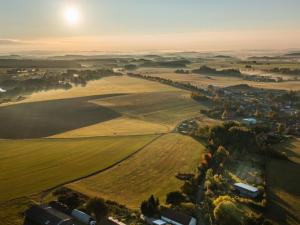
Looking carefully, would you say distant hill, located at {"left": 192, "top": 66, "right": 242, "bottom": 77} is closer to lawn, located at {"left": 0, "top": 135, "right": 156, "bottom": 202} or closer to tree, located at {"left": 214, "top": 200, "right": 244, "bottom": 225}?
lawn, located at {"left": 0, "top": 135, "right": 156, "bottom": 202}

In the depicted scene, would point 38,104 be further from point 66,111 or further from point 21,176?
point 21,176

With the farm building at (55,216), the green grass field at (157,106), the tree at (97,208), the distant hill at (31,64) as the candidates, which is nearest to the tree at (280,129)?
the green grass field at (157,106)

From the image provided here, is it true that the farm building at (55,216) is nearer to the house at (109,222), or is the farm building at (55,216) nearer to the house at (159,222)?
the house at (109,222)

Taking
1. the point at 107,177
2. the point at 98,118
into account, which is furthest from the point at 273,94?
the point at 107,177

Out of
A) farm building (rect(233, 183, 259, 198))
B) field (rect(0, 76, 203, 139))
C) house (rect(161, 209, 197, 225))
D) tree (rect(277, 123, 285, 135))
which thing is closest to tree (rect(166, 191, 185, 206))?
house (rect(161, 209, 197, 225))

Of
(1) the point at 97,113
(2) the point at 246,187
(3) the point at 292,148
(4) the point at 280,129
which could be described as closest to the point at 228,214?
(2) the point at 246,187
